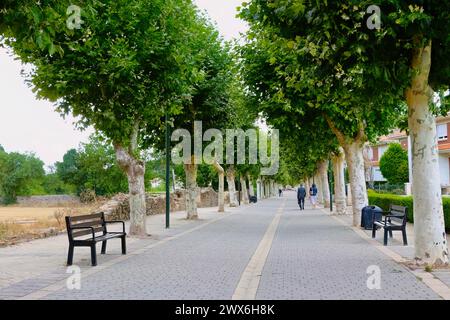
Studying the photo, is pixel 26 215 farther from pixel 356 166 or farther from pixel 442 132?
pixel 442 132

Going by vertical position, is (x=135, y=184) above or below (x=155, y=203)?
above

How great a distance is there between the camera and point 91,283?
26.7 feet

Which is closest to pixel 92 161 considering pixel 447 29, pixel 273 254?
pixel 273 254

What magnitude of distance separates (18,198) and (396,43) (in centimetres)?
6629

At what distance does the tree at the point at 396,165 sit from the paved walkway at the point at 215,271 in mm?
42853

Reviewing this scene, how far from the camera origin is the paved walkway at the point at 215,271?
724cm

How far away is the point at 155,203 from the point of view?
30.0 m

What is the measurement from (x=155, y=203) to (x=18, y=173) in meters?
49.9

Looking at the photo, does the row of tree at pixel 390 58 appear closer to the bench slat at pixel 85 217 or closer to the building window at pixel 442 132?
the bench slat at pixel 85 217

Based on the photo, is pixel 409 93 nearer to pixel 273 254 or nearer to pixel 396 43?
pixel 396 43

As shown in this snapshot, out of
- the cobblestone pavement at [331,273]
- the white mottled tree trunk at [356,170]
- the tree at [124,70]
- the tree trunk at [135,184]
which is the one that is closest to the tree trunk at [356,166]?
the white mottled tree trunk at [356,170]

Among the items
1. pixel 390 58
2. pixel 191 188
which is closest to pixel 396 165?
pixel 191 188
